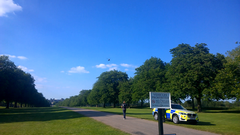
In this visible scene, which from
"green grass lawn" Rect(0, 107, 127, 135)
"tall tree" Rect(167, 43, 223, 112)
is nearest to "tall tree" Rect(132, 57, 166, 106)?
"tall tree" Rect(167, 43, 223, 112)

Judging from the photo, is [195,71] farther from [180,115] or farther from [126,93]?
[126,93]

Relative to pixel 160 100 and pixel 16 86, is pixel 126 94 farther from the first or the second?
pixel 160 100

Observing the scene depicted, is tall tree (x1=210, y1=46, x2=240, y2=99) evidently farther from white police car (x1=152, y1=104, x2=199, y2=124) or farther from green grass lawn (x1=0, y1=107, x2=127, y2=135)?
green grass lawn (x1=0, y1=107, x2=127, y2=135)

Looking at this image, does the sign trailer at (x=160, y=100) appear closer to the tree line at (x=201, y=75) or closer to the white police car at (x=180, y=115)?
the white police car at (x=180, y=115)

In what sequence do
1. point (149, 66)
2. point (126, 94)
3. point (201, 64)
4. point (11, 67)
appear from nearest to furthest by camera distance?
1. point (201, 64)
2. point (11, 67)
3. point (149, 66)
4. point (126, 94)

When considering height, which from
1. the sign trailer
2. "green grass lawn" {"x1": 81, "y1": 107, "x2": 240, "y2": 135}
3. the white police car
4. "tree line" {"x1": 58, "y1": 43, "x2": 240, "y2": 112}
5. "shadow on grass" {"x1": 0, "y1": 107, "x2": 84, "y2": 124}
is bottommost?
"shadow on grass" {"x1": 0, "y1": 107, "x2": 84, "y2": 124}

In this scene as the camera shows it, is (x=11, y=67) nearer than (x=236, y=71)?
No

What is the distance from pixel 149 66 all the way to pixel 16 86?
3947cm

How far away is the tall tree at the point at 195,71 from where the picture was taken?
1197 inches

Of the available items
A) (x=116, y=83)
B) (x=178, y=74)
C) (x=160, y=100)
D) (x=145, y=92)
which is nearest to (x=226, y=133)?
(x=160, y=100)

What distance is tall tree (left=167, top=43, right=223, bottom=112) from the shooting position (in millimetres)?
30406

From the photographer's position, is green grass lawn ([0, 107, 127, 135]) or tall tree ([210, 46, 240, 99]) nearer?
green grass lawn ([0, 107, 127, 135])

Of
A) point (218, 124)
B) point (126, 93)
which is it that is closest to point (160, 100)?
point (218, 124)

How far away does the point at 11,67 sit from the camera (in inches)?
1550
